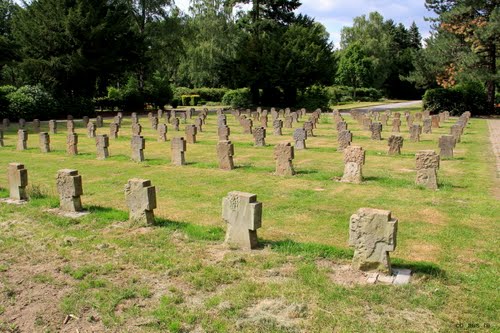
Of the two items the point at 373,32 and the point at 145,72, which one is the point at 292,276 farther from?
the point at 373,32

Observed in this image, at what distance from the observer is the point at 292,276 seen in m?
5.94

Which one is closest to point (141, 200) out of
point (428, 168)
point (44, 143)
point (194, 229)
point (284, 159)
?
point (194, 229)

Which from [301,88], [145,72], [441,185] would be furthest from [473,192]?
[145,72]

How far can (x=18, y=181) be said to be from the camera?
388 inches

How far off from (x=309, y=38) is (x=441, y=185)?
3762cm

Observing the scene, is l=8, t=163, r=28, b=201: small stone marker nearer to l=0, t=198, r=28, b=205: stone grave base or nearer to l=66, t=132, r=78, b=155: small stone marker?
l=0, t=198, r=28, b=205: stone grave base

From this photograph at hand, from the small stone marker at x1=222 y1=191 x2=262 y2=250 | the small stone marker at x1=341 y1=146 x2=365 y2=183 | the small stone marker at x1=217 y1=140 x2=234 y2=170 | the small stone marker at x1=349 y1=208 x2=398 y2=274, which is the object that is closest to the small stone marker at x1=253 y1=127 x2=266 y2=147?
the small stone marker at x1=217 y1=140 x2=234 y2=170

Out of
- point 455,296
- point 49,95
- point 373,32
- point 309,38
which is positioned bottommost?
point 455,296

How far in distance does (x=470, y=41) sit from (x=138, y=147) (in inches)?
1105

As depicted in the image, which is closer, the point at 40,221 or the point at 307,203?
the point at 40,221

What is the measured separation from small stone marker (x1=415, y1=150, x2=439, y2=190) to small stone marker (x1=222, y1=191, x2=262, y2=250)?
611 centimetres

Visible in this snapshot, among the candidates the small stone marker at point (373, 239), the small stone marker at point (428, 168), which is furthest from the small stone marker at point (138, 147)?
the small stone marker at point (373, 239)

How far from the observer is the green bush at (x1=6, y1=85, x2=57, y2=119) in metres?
34.2

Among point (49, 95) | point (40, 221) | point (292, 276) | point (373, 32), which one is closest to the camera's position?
point (292, 276)
